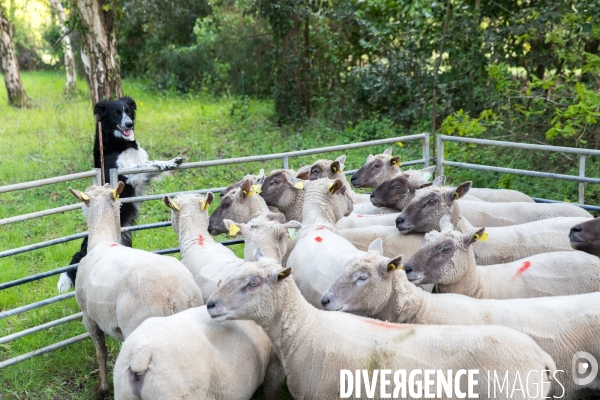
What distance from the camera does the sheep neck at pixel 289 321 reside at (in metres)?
3.93

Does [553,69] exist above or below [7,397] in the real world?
above

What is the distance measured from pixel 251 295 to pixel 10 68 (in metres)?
16.5

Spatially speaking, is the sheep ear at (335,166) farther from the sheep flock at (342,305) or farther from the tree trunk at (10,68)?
the tree trunk at (10,68)

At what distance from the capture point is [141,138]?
13727 mm

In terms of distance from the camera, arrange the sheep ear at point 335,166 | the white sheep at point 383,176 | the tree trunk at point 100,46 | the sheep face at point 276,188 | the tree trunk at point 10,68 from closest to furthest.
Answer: the sheep face at point 276,188 < the sheep ear at point 335,166 < the white sheep at point 383,176 < the tree trunk at point 100,46 < the tree trunk at point 10,68

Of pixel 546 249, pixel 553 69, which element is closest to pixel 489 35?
pixel 553 69

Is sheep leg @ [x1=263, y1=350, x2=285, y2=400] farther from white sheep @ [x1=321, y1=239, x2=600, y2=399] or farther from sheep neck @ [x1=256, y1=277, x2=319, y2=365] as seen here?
white sheep @ [x1=321, y1=239, x2=600, y2=399]

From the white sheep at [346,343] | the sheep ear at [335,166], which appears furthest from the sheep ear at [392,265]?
the sheep ear at [335,166]

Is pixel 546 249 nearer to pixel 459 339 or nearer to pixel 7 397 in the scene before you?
pixel 459 339

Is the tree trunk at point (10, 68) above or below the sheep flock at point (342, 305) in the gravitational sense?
above

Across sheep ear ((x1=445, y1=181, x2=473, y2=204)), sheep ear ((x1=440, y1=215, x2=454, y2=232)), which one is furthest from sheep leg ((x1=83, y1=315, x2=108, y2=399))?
sheep ear ((x1=445, y1=181, x2=473, y2=204))

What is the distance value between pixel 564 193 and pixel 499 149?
176 cm

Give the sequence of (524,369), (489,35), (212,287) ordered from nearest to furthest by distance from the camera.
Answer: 1. (524,369)
2. (212,287)
3. (489,35)

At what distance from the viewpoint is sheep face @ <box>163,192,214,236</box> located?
545 cm
